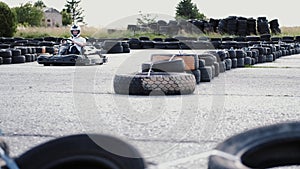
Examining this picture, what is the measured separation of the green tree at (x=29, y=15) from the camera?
279 ft

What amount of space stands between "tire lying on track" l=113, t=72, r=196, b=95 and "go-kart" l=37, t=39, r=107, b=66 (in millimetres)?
7198

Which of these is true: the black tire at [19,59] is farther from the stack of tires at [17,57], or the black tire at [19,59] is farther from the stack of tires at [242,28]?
the stack of tires at [242,28]

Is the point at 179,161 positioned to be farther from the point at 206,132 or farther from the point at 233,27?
the point at 233,27

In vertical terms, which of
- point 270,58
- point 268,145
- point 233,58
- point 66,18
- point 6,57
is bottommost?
point 66,18

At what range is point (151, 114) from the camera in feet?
21.1

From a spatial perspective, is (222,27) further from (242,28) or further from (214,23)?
(242,28)

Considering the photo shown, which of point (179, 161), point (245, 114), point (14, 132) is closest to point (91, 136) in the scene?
point (179, 161)

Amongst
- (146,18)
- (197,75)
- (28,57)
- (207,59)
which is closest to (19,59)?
(28,57)

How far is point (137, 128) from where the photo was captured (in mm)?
5527

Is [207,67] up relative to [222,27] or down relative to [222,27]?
up

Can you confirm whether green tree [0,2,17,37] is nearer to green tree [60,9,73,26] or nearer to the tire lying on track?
the tire lying on track

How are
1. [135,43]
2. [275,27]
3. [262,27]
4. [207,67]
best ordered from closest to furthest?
1. [207,67]
2. [135,43]
3. [262,27]
4. [275,27]

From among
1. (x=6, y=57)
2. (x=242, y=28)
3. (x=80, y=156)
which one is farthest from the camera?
(x=242, y=28)

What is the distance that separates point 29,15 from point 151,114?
268 ft
